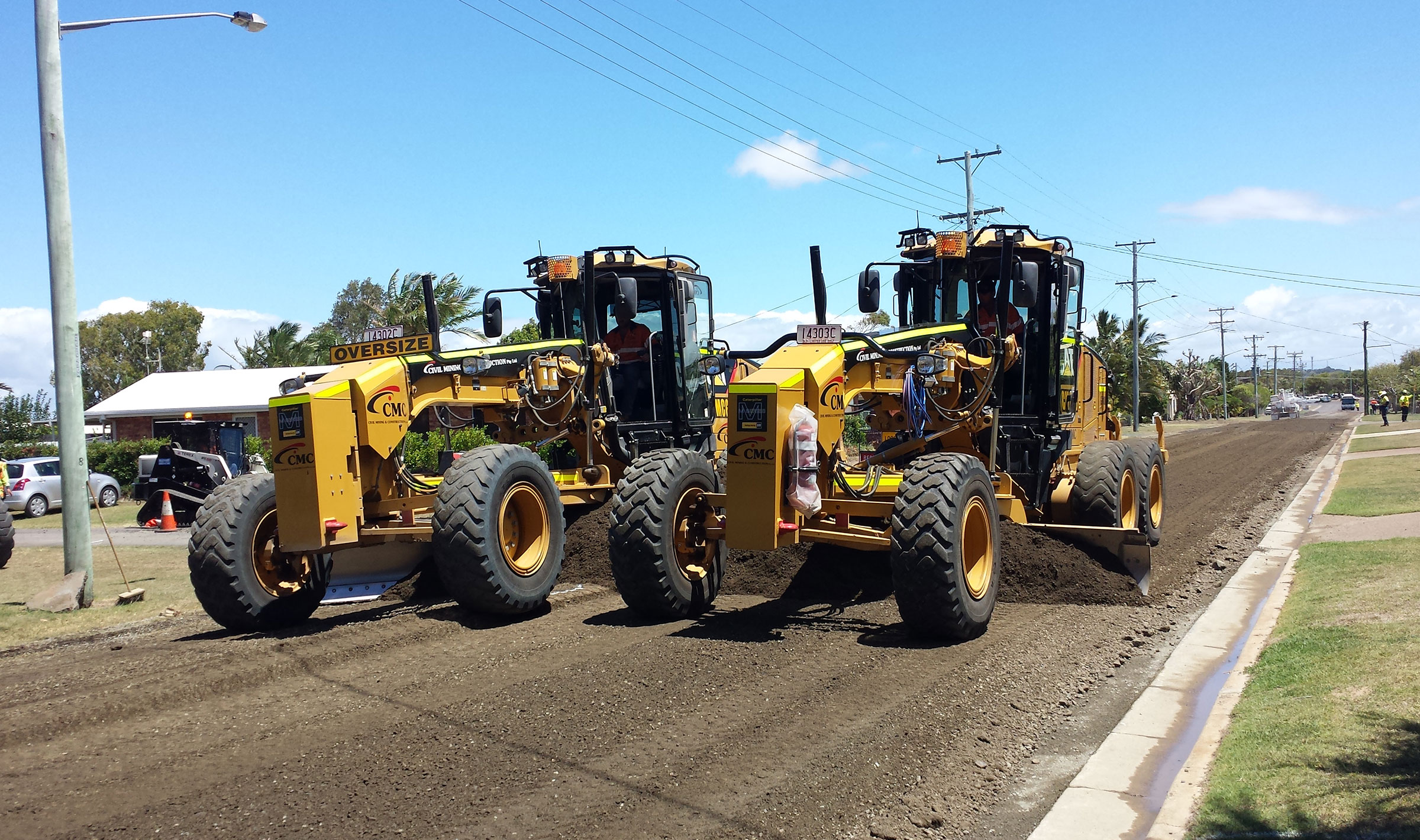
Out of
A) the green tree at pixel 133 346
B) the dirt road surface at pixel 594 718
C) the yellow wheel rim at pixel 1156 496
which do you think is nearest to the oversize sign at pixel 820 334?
the dirt road surface at pixel 594 718

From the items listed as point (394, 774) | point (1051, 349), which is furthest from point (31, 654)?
point (1051, 349)

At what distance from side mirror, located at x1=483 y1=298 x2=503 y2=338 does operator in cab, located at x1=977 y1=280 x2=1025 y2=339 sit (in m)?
5.34

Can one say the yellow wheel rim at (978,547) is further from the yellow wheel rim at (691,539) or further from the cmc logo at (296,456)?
the cmc logo at (296,456)

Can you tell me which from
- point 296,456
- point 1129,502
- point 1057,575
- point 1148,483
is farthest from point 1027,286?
point 296,456

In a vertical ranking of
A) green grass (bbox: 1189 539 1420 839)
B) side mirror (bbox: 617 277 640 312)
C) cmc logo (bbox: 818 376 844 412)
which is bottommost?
green grass (bbox: 1189 539 1420 839)

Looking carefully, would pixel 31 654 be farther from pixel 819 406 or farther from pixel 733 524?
pixel 819 406

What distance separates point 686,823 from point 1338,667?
508cm

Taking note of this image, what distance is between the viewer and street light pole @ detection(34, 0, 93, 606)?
12.5m

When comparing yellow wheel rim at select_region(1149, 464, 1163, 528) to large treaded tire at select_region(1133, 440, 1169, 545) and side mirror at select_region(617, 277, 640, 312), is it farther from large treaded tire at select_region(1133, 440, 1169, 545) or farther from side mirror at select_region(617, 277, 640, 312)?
side mirror at select_region(617, 277, 640, 312)

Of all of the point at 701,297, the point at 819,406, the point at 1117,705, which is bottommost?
the point at 1117,705

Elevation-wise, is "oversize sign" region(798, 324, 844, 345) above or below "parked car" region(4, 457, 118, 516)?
above

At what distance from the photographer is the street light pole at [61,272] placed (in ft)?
41.2

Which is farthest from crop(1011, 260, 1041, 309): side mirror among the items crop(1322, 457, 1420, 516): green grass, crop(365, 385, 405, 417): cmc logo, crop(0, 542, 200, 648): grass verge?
crop(1322, 457, 1420, 516): green grass

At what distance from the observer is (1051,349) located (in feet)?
37.6
